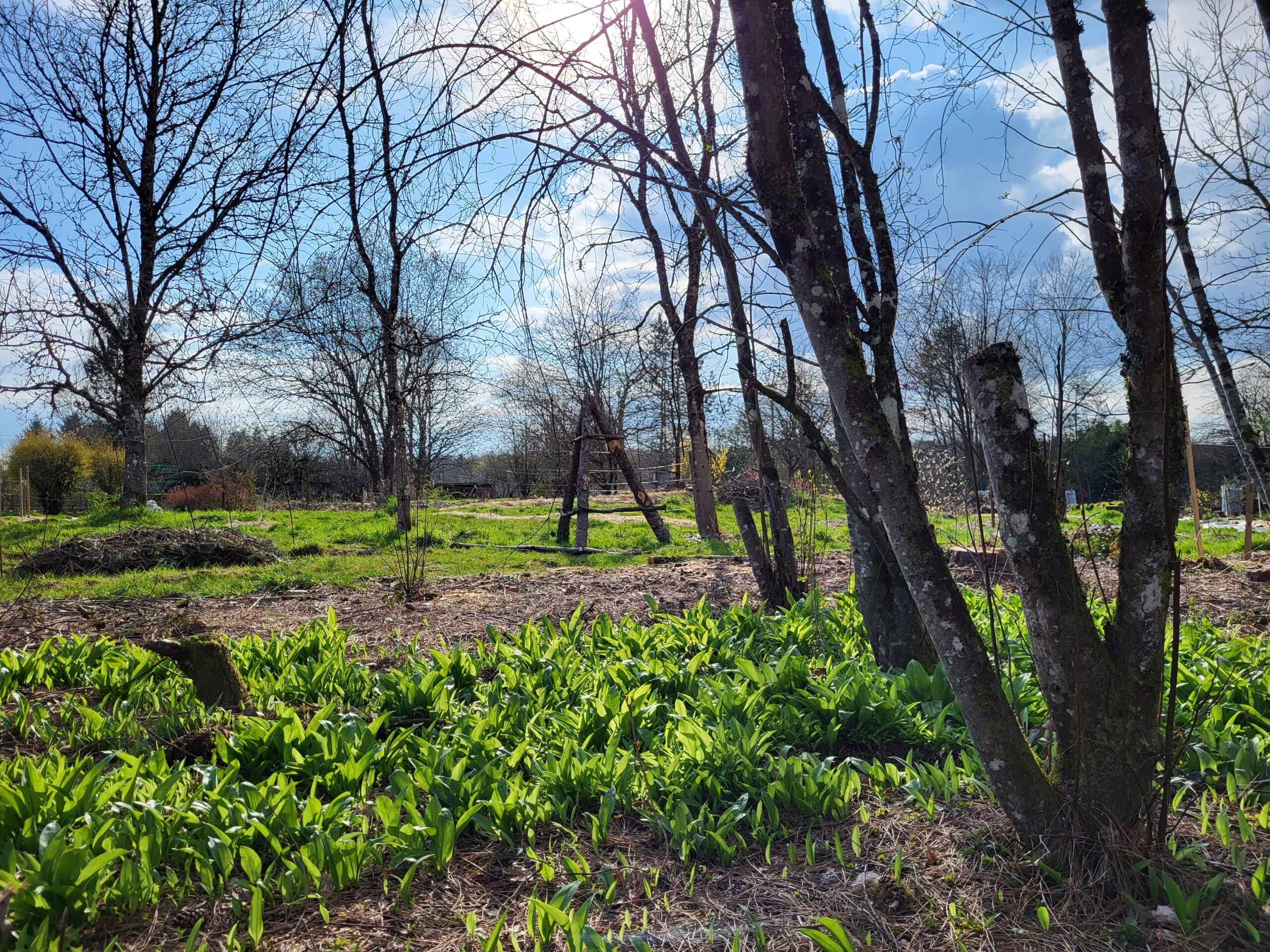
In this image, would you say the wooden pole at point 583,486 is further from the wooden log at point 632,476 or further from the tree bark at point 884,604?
the tree bark at point 884,604

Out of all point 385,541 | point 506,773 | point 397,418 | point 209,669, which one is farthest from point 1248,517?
point 385,541

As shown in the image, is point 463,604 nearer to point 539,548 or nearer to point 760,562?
point 760,562

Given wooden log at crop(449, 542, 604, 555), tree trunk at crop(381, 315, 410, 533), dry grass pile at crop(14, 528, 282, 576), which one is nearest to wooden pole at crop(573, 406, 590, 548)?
wooden log at crop(449, 542, 604, 555)

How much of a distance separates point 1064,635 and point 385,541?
1080 centimetres

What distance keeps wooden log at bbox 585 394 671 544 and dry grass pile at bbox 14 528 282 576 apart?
17.0 ft

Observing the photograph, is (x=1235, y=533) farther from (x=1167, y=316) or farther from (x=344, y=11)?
(x=344, y=11)

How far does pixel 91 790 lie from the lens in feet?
7.65

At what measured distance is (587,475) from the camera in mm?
11867

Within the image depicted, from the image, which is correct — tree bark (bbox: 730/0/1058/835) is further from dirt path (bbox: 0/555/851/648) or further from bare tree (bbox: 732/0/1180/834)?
dirt path (bbox: 0/555/851/648)

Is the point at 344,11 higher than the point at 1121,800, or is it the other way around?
the point at 344,11

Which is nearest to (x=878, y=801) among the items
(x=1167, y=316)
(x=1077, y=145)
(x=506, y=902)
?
(x=506, y=902)

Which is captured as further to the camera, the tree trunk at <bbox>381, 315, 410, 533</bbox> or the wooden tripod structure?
the wooden tripod structure

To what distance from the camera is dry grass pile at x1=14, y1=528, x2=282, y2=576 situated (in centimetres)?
906

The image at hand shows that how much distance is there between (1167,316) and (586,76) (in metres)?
2.50
